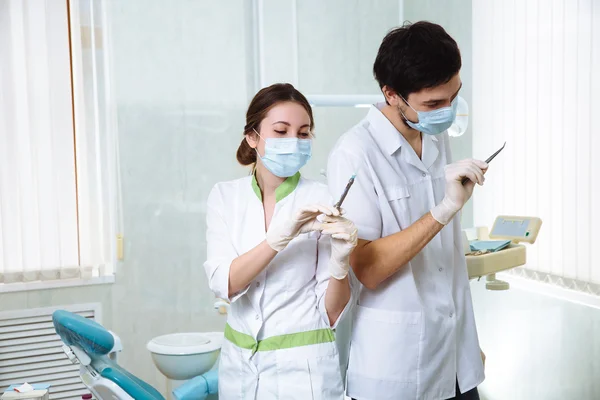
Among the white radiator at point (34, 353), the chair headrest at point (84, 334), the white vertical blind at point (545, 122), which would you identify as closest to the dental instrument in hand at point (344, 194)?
the chair headrest at point (84, 334)

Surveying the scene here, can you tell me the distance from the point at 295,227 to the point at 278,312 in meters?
0.23

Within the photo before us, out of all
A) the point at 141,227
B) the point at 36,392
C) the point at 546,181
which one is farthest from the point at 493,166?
the point at 36,392

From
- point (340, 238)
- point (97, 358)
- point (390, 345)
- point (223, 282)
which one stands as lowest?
point (97, 358)

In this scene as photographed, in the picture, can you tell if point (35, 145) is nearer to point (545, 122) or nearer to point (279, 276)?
point (279, 276)

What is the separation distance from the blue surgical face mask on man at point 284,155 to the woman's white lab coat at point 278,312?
0.08 m

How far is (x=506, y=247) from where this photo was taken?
230 centimetres

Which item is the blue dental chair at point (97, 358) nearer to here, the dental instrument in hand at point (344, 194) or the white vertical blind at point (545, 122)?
the dental instrument in hand at point (344, 194)

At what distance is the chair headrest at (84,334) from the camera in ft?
5.68

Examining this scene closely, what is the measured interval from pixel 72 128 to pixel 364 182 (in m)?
2.22

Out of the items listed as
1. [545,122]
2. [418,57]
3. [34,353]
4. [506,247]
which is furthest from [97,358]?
[545,122]

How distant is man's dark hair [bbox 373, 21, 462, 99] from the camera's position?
135 cm

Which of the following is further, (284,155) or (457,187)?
(284,155)

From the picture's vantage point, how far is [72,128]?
3.20 metres

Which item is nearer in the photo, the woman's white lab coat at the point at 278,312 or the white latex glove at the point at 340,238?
the white latex glove at the point at 340,238
